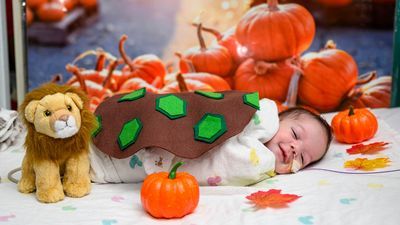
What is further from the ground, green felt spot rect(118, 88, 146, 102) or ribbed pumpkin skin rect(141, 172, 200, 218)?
green felt spot rect(118, 88, 146, 102)

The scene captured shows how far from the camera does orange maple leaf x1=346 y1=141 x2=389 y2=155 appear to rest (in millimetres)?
1729

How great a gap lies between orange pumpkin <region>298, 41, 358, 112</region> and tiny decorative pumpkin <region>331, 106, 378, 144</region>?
23.0 inches

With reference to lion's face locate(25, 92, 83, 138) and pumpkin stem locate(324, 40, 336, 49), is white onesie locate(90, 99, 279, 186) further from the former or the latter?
pumpkin stem locate(324, 40, 336, 49)

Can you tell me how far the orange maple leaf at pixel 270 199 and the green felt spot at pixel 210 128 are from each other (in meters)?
0.18

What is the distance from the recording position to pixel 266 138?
61.5 inches

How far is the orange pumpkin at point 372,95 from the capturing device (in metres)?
2.48

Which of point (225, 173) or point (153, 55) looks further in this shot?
point (153, 55)

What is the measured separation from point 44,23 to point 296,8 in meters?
1.15

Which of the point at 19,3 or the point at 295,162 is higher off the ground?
the point at 19,3

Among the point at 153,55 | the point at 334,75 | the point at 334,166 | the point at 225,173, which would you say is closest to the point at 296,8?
the point at 334,75

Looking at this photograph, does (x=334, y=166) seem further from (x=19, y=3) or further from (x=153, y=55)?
(x=19, y=3)

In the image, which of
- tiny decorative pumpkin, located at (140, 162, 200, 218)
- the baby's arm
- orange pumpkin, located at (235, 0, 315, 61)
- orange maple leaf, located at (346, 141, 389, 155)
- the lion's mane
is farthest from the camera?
orange pumpkin, located at (235, 0, 315, 61)

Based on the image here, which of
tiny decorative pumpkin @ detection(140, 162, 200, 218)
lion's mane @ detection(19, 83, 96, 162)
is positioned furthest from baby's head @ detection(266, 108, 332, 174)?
lion's mane @ detection(19, 83, 96, 162)

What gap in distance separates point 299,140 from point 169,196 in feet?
1.79
